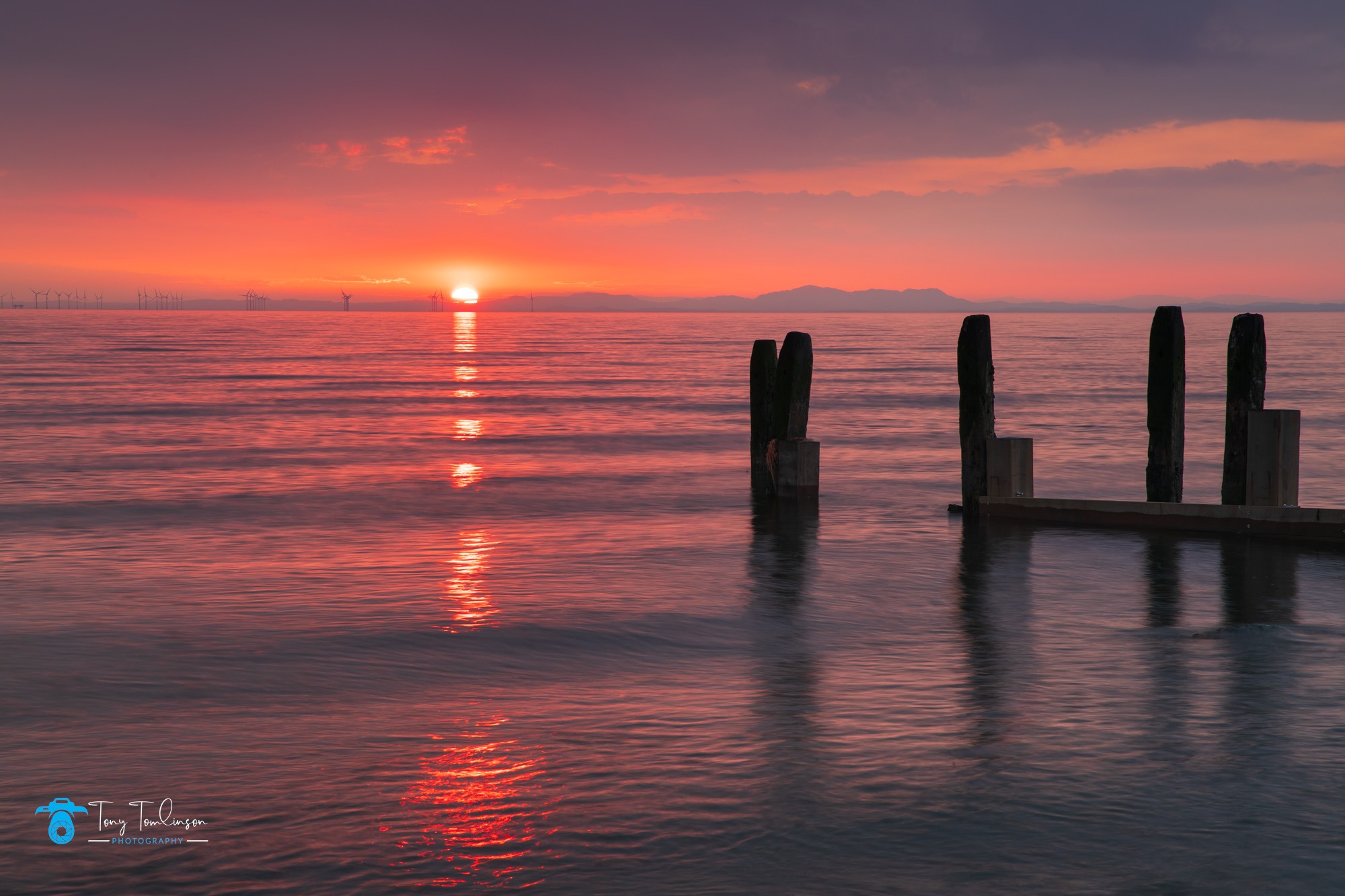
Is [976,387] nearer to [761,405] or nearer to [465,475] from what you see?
[761,405]

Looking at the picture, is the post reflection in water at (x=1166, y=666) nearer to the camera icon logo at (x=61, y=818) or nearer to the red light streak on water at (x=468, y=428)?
A: the camera icon logo at (x=61, y=818)

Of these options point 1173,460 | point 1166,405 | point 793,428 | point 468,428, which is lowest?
point 468,428

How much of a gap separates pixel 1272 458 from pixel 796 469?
6993mm

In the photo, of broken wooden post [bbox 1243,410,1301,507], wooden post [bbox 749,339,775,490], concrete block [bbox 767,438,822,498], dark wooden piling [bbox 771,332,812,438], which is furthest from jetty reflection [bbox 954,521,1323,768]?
wooden post [bbox 749,339,775,490]

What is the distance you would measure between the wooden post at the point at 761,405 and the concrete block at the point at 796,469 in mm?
815

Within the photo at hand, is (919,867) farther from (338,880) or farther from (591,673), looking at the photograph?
(591,673)

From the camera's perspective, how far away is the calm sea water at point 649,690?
18.2ft

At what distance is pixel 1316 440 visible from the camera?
28484 mm

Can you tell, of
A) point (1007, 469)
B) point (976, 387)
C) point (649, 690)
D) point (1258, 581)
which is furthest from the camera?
point (1007, 469)

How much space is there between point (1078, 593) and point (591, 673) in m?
5.63

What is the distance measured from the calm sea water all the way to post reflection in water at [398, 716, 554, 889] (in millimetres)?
23

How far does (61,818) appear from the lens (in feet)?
19.5

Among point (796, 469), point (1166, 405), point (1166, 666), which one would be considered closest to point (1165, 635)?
point (1166, 666)

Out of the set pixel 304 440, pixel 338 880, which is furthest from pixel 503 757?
pixel 304 440
